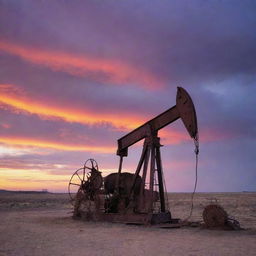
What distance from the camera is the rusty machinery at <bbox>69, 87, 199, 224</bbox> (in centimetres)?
1520

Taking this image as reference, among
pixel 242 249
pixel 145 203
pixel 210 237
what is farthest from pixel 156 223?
pixel 242 249

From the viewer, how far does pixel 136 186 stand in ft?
57.9

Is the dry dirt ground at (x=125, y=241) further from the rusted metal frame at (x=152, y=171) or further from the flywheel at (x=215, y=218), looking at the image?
the rusted metal frame at (x=152, y=171)

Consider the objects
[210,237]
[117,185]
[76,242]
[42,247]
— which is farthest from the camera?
[117,185]

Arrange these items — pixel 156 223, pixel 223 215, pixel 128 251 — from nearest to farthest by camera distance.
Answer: pixel 128 251, pixel 223 215, pixel 156 223

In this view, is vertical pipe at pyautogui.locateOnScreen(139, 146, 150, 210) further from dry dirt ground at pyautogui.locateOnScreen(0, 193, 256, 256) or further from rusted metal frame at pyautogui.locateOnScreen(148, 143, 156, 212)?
dry dirt ground at pyautogui.locateOnScreen(0, 193, 256, 256)

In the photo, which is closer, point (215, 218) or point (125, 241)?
point (125, 241)

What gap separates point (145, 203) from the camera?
1627 centimetres

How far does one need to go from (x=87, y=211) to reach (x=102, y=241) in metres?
6.97

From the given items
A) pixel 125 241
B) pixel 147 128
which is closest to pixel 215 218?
pixel 125 241

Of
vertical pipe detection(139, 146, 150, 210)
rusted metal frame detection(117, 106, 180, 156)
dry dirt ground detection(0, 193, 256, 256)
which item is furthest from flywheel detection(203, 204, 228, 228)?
rusted metal frame detection(117, 106, 180, 156)

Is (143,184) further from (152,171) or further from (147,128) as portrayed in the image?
(147,128)

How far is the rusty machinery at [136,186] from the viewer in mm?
15195

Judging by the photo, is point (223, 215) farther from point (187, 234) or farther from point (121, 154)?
point (121, 154)
